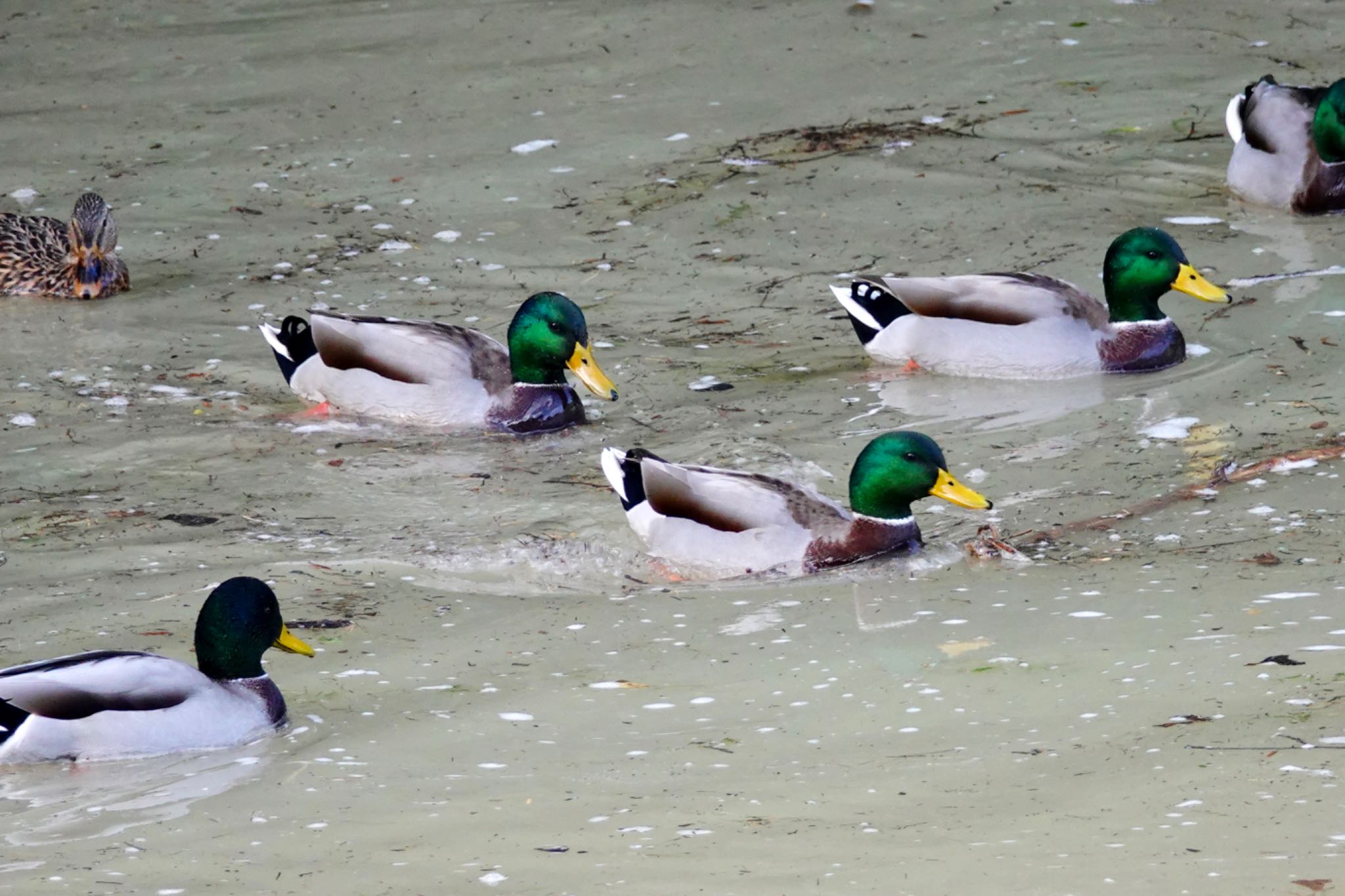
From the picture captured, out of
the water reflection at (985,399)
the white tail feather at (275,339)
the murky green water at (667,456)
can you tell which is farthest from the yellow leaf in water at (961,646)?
the white tail feather at (275,339)

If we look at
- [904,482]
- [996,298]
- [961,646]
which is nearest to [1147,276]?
[996,298]

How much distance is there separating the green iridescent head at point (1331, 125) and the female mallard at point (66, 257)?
654 cm

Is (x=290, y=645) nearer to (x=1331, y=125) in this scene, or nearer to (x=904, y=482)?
(x=904, y=482)

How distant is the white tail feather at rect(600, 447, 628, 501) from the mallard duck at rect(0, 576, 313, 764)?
174 centimetres

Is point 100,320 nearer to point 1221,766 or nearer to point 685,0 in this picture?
point 685,0

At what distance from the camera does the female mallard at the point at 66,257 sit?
9656 mm

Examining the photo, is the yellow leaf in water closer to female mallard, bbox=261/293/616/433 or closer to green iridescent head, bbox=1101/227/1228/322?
female mallard, bbox=261/293/616/433

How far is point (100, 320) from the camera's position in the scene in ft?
31.0

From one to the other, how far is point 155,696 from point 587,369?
11.8 feet

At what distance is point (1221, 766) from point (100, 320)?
6635 millimetres

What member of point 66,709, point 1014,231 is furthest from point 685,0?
point 66,709

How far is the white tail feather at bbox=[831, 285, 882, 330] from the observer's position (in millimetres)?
8617

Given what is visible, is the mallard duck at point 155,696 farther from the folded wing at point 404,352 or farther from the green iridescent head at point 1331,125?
the green iridescent head at point 1331,125

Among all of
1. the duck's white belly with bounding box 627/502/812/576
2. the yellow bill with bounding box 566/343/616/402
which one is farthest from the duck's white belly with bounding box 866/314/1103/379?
the duck's white belly with bounding box 627/502/812/576
